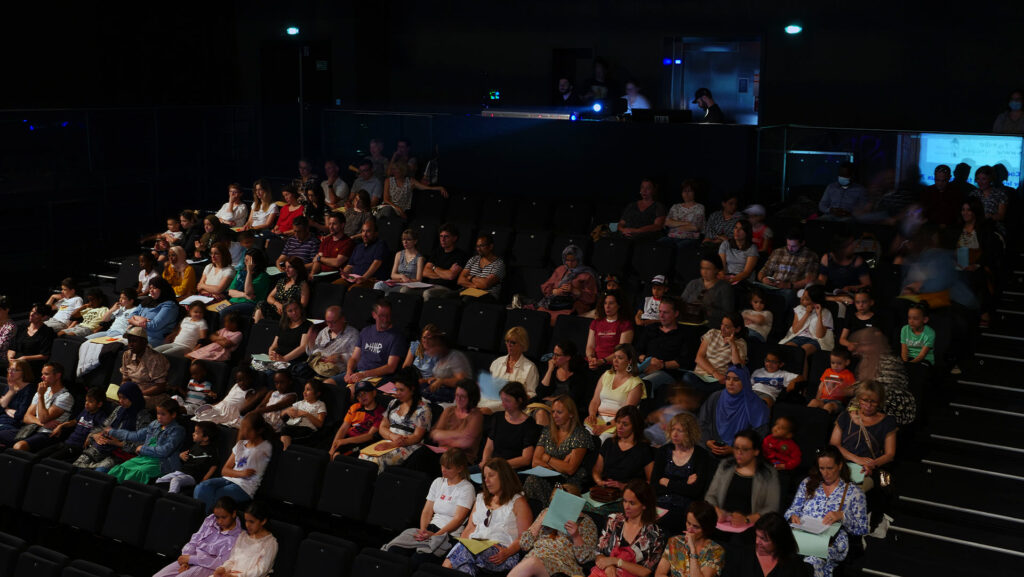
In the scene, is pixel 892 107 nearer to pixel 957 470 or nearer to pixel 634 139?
pixel 634 139

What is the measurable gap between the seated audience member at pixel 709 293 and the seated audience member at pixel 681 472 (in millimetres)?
1958

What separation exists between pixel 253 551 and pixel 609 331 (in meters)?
3.20

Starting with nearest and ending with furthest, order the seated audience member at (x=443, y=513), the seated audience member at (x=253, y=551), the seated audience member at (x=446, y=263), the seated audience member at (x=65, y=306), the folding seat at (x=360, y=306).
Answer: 1. the seated audience member at (x=253, y=551)
2. the seated audience member at (x=443, y=513)
3. the folding seat at (x=360, y=306)
4. the seated audience member at (x=446, y=263)
5. the seated audience member at (x=65, y=306)

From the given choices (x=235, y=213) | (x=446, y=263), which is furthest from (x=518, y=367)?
(x=235, y=213)

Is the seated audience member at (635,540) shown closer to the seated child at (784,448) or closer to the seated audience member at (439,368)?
the seated child at (784,448)

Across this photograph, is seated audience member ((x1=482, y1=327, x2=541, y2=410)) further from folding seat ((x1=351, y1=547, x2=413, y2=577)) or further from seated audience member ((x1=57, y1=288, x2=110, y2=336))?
seated audience member ((x1=57, y1=288, x2=110, y2=336))

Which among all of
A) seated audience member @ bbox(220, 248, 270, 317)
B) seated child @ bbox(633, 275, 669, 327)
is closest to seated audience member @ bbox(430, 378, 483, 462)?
seated child @ bbox(633, 275, 669, 327)

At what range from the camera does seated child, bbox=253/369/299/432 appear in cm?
824

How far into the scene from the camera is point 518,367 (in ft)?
26.7

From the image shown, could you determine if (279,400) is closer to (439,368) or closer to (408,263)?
(439,368)

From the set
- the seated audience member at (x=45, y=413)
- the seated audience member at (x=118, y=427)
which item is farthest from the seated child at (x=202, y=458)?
the seated audience member at (x=45, y=413)

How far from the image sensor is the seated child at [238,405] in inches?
333

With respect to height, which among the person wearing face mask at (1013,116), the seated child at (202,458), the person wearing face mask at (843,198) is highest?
the person wearing face mask at (1013,116)

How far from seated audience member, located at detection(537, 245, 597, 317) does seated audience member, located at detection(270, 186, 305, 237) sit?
3.67 m
